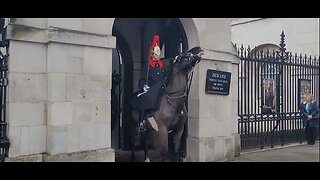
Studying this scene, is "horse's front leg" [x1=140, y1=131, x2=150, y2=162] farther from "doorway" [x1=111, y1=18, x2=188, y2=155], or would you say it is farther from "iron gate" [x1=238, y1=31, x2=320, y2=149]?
"iron gate" [x1=238, y1=31, x2=320, y2=149]

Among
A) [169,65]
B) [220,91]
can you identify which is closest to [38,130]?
[169,65]

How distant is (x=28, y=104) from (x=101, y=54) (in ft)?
5.13

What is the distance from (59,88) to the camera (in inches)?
228

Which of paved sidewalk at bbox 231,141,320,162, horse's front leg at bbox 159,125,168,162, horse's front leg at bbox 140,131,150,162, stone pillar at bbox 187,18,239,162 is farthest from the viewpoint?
paved sidewalk at bbox 231,141,320,162

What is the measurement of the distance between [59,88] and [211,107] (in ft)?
11.9

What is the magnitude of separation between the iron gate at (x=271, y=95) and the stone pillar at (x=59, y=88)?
4586 millimetres

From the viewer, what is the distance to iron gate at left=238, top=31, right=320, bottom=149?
9.83 meters

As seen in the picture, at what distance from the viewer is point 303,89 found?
39.2ft

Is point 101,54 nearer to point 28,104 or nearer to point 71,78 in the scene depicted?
point 71,78

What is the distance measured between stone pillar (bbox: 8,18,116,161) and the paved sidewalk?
3.83 metres

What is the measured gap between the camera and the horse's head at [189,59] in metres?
6.89

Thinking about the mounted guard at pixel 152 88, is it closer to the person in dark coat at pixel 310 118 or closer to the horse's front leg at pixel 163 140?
the horse's front leg at pixel 163 140

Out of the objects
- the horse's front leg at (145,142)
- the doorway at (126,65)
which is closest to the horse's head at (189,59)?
the horse's front leg at (145,142)

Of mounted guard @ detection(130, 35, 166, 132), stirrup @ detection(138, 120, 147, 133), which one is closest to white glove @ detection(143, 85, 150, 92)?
mounted guard @ detection(130, 35, 166, 132)
